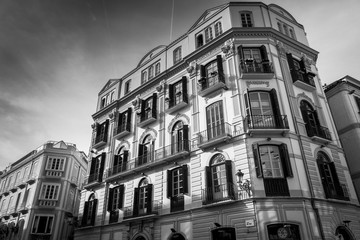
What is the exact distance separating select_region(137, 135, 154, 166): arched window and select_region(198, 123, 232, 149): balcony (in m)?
5.50

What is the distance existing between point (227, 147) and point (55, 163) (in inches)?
1093

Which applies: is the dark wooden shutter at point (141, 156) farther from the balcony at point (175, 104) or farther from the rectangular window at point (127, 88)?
the rectangular window at point (127, 88)

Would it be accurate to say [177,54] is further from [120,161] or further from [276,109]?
[276,109]

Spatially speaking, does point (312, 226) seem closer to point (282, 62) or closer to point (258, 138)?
point (258, 138)

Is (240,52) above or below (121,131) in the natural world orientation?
above

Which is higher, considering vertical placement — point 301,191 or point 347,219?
point 301,191

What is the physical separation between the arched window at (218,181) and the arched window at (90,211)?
502 inches

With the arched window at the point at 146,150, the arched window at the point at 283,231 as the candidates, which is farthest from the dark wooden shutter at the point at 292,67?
the arched window at the point at 146,150

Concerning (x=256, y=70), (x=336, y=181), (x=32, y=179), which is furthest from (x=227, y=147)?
(x=32, y=179)

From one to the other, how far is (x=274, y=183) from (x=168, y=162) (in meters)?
8.37

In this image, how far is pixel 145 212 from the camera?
2166cm

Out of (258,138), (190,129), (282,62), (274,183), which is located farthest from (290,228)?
(282,62)

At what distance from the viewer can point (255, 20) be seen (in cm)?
2267

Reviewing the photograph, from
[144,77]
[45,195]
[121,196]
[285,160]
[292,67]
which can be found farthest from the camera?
[45,195]
